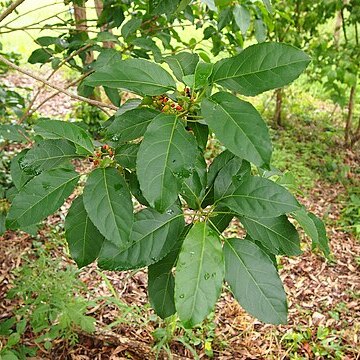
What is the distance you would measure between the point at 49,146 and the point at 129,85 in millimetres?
245

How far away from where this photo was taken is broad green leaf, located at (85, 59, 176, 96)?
2.71 ft

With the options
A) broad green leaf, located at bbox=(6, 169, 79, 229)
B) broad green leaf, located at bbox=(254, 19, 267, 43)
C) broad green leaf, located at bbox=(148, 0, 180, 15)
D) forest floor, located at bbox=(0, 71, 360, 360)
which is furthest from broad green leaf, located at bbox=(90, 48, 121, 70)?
forest floor, located at bbox=(0, 71, 360, 360)

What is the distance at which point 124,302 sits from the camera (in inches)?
103

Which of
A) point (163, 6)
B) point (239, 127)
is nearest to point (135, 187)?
point (239, 127)

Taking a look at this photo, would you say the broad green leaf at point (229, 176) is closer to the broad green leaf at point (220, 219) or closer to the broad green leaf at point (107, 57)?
the broad green leaf at point (220, 219)

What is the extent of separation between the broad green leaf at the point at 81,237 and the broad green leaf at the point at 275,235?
0.30 m

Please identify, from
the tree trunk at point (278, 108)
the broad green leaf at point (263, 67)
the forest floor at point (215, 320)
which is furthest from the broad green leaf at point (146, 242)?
the tree trunk at point (278, 108)

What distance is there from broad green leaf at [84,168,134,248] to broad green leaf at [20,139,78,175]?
0.13 m

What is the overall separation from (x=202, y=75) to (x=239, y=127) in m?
0.15

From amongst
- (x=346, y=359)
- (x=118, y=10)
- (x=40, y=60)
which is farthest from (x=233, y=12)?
(x=346, y=359)

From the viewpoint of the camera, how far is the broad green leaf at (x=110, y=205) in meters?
0.79

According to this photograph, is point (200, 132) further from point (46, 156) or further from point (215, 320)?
point (215, 320)

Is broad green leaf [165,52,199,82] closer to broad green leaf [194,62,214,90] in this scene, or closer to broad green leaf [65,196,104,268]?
broad green leaf [194,62,214,90]

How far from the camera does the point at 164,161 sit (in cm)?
74
